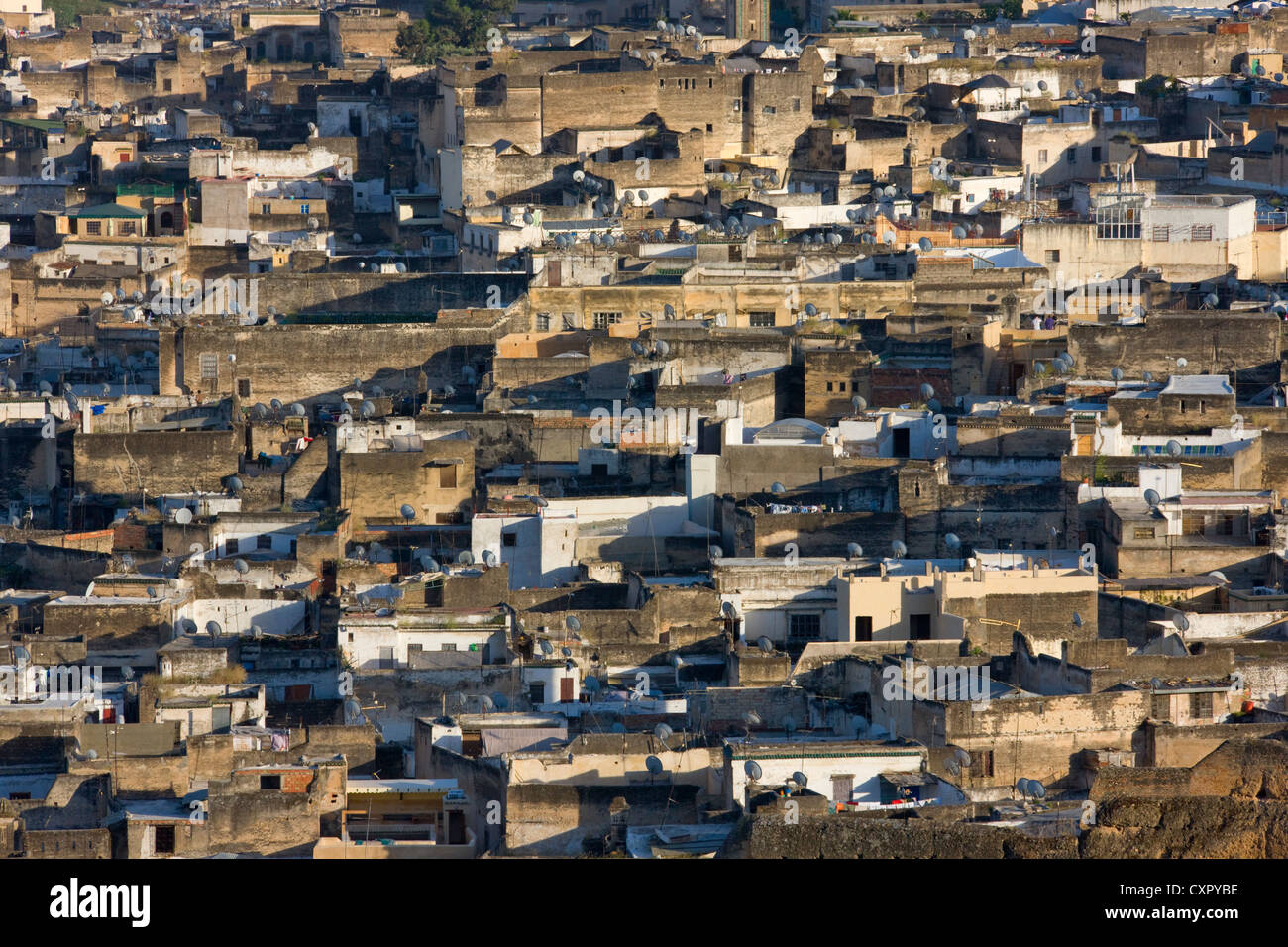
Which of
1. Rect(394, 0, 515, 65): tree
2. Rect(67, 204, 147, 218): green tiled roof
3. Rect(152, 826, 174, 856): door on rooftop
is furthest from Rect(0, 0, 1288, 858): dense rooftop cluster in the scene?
Rect(394, 0, 515, 65): tree

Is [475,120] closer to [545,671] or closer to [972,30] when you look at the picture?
[972,30]

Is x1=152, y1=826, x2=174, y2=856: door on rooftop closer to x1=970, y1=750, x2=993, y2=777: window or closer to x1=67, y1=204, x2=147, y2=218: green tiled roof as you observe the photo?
x1=970, y1=750, x2=993, y2=777: window

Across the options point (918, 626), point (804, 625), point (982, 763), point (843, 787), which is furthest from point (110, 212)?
point (843, 787)

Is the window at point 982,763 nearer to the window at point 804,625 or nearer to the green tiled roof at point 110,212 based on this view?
the window at point 804,625

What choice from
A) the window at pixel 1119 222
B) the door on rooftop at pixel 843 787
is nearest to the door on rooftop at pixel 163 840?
the door on rooftop at pixel 843 787

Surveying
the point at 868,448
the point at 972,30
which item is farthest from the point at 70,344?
the point at 972,30

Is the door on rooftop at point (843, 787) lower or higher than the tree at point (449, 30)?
lower

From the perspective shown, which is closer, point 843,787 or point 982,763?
point 843,787

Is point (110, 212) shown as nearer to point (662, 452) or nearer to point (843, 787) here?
point (662, 452)
